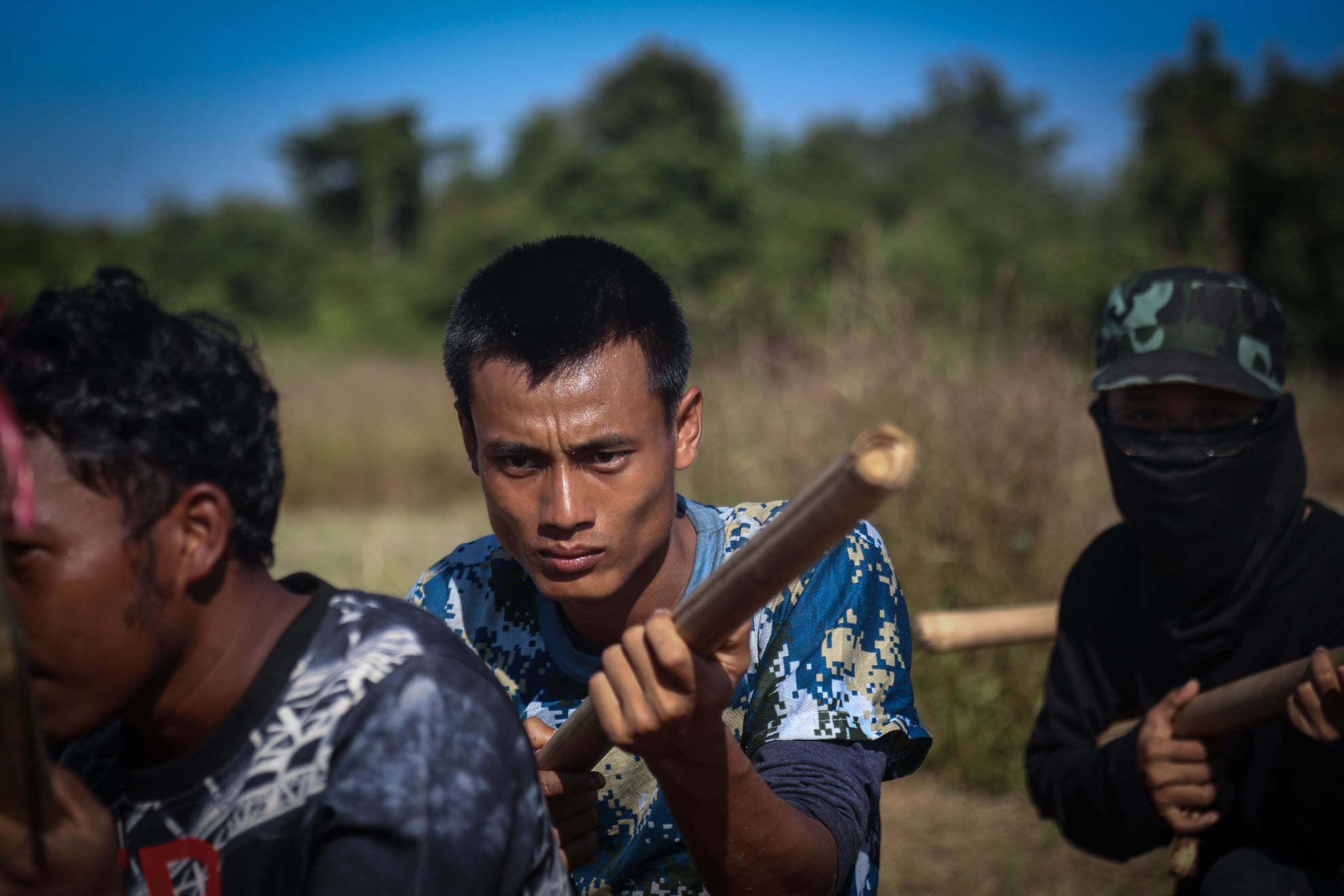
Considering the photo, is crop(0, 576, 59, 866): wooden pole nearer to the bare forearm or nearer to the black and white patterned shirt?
the black and white patterned shirt

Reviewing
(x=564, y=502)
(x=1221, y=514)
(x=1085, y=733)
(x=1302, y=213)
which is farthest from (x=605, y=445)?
(x=1302, y=213)

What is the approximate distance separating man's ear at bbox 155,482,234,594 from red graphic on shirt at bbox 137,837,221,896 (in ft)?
1.09

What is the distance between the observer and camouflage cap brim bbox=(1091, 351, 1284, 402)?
2.76 m

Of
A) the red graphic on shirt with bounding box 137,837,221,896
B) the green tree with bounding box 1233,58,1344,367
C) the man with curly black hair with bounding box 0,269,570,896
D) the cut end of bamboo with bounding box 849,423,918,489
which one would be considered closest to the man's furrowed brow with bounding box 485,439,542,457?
the man with curly black hair with bounding box 0,269,570,896

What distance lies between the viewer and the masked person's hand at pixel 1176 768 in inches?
101

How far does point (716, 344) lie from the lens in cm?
816

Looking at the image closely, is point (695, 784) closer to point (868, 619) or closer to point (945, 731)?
point (868, 619)

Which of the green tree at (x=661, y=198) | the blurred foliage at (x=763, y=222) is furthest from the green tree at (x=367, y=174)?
the green tree at (x=661, y=198)

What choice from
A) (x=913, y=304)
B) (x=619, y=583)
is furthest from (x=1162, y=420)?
(x=913, y=304)

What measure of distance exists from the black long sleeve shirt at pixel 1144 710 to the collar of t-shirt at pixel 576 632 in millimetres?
1200

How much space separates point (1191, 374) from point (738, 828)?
67.7 inches

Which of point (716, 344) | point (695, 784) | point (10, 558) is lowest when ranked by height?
point (695, 784)

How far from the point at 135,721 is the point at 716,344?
678cm

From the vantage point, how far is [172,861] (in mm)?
1476
